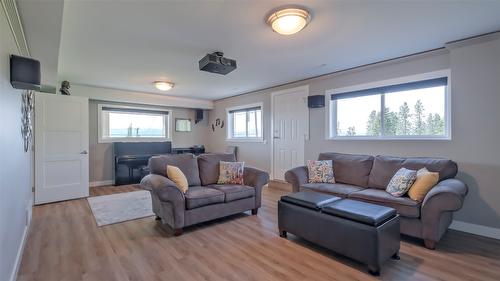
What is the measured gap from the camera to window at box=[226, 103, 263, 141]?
6.10 meters

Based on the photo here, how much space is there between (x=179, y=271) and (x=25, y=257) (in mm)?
1569

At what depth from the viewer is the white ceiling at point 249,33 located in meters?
2.23

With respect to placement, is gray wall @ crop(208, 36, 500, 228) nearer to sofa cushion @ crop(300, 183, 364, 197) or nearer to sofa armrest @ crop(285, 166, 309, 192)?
sofa cushion @ crop(300, 183, 364, 197)

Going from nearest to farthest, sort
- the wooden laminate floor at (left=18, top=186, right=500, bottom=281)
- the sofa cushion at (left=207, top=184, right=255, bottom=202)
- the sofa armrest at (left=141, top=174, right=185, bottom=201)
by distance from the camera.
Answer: the wooden laminate floor at (left=18, top=186, right=500, bottom=281) → the sofa armrest at (left=141, top=174, right=185, bottom=201) → the sofa cushion at (left=207, top=184, right=255, bottom=202)

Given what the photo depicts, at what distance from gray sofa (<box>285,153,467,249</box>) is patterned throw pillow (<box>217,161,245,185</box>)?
0.75 m

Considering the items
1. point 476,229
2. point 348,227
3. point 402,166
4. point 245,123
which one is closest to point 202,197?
point 348,227

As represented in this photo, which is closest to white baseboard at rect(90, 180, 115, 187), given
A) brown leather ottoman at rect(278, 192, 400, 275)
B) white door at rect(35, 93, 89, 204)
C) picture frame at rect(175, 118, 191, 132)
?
white door at rect(35, 93, 89, 204)

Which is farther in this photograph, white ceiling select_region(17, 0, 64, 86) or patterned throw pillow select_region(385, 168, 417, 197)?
patterned throw pillow select_region(385, 168, 417, 197)

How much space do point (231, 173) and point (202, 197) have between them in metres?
0.78

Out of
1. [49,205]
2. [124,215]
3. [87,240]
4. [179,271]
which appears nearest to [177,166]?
[124,215]

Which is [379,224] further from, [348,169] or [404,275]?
[348,169]

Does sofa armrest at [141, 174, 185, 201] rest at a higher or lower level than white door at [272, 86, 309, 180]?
lower

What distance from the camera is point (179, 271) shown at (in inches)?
82.6

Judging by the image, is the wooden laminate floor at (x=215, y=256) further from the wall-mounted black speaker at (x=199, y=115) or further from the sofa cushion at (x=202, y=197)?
the wall-mounted black speaker at (x=199, y=115)
